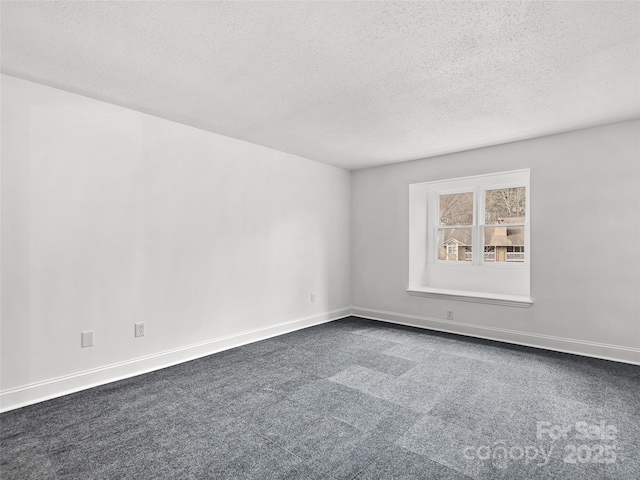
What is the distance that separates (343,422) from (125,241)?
2.35 m

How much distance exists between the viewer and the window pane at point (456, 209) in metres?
4.80

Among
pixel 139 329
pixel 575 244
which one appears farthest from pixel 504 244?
pixel 139 329

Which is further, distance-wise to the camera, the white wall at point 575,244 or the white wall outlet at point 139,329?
the white wall at point 575,244

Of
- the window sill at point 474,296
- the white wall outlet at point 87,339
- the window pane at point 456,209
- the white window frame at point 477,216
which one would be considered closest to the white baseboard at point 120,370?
the white wall outlet at point 87,339

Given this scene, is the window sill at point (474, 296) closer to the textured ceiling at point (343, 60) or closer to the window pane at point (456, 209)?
the window pane at point (456, 209)

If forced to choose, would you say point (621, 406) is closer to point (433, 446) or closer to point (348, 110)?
point (433, 446)

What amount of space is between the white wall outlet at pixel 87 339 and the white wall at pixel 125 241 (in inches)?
1.9

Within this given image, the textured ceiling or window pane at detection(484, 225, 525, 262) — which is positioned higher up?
the textured ceiling

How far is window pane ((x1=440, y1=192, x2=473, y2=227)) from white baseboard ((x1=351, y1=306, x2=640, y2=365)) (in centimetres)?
140

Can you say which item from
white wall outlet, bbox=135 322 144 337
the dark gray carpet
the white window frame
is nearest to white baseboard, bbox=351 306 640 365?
the dark gray carpet

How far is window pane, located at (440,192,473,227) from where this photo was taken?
4802 millimetres

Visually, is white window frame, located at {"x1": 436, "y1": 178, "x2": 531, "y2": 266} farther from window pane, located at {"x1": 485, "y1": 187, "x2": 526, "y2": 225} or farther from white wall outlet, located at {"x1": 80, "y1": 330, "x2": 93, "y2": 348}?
white wall outlet, located at {"x1": 80, "y1": 330, "x2": 93, "y2": 348}

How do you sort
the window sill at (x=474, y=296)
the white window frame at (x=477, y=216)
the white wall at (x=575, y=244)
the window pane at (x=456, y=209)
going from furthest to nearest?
the window pane at (x=456, y=209) < the white window frame at (x=477, y=216) < the window sill at (x=474, y=296) < the white wall at (x=575, y=244)

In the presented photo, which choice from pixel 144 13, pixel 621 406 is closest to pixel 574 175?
pixel 621 406
